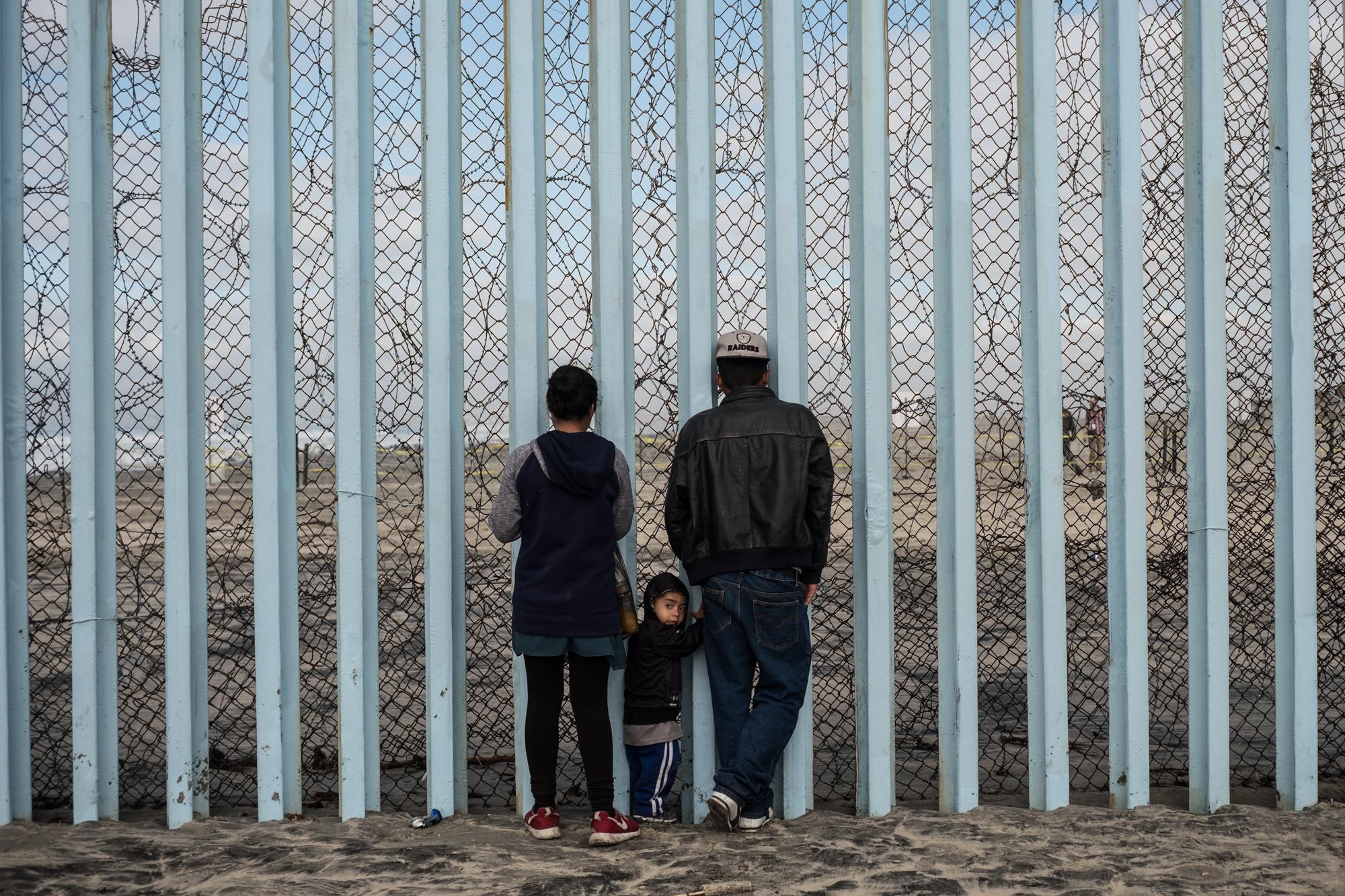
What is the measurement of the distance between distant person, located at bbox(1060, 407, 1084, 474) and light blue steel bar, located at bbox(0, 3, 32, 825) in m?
3.22

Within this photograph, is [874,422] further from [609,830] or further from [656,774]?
[609,830]

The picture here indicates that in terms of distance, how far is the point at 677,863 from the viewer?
115 inches

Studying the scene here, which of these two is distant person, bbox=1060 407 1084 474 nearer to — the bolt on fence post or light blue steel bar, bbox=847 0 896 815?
the bolt on fence post

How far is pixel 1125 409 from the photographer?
329cm

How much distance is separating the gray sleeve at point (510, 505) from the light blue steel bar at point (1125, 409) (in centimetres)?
182

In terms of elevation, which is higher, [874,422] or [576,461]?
[874,422]

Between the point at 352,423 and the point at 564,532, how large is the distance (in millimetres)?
768

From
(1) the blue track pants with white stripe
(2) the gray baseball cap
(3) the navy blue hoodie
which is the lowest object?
(1) the blue track pants with white stripe

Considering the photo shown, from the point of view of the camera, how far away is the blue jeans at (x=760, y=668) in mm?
3166

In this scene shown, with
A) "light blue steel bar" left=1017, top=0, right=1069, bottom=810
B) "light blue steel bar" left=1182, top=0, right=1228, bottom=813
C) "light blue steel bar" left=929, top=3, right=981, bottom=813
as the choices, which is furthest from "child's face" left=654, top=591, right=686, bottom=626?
"light blue steel bar" left=1182, top=0, right=1228, bottom=813

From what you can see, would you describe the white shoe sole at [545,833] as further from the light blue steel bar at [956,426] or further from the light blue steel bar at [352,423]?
the light blue steel bar at [956,426]

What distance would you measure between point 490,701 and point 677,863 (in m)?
2.45

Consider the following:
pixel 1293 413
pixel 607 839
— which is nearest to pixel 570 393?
pixel 607 839

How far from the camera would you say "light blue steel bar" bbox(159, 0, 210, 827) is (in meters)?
3.22
